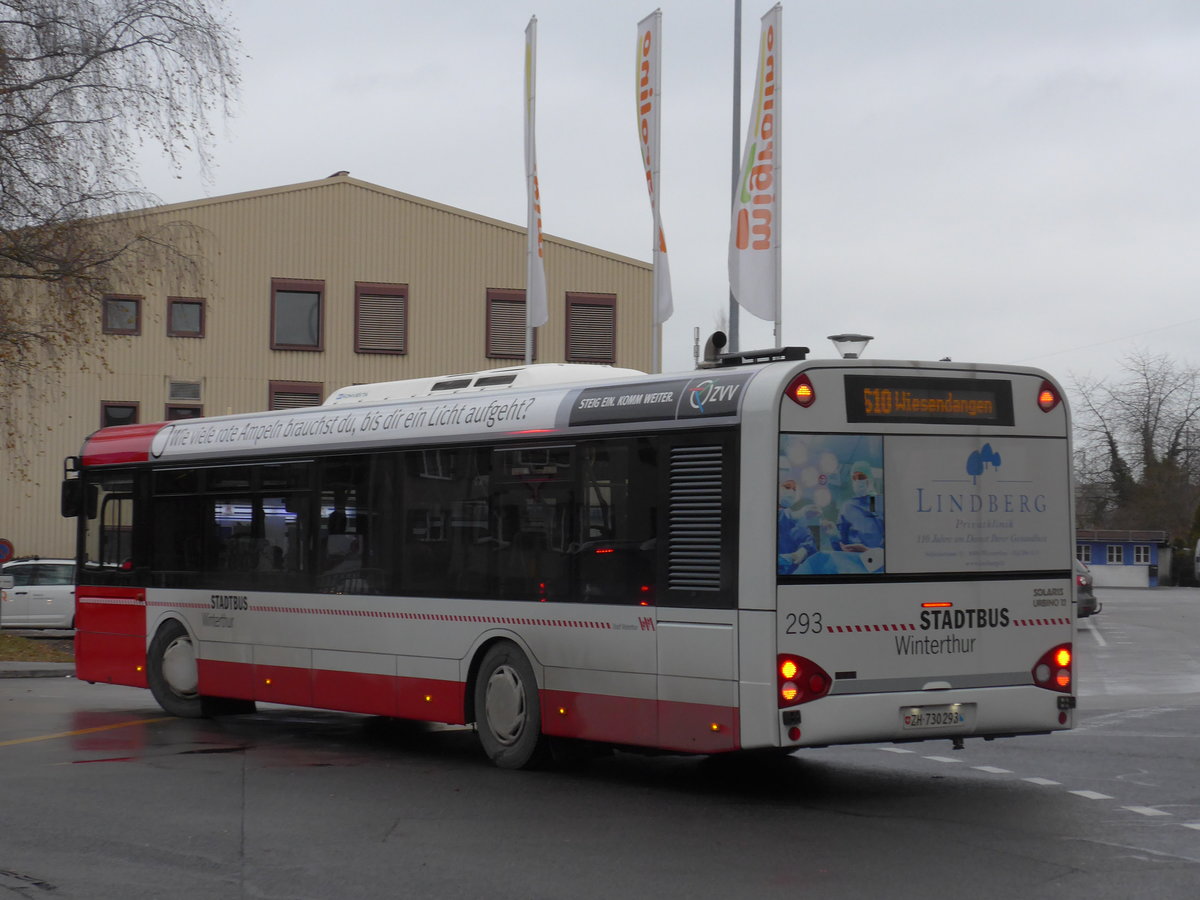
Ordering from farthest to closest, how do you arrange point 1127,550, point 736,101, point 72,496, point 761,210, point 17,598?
point 1127,550, point 17,598, point 736,101, point 761,210, point 72,496

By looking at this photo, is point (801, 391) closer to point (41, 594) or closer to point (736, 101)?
point (736, 101)

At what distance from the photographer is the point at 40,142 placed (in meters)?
24.1

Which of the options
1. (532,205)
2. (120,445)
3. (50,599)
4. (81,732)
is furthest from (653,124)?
(50,599)

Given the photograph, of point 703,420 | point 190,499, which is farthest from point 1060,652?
point 190,499

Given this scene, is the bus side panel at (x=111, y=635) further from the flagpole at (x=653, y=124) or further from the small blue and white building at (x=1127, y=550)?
the small blue and white building at (x=1127, y=550)

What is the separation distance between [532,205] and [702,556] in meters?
16.4

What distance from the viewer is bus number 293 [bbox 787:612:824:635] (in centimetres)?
1000

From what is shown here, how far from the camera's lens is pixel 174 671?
16.2 m

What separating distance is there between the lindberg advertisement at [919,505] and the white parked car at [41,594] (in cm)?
2698

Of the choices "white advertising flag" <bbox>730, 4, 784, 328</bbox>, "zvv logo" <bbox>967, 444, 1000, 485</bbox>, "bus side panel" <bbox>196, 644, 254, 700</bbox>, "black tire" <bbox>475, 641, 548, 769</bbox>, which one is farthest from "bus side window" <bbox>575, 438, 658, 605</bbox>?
"white advertising flag" <bbox>730, 4, 784, 328</bbox>

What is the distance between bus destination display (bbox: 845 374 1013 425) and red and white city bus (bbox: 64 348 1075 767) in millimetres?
17

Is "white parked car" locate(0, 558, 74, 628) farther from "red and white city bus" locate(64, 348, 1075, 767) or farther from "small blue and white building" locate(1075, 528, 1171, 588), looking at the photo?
"small blue and white building" locate(1075, 528, 1171, 588)

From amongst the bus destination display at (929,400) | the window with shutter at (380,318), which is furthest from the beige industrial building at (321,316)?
the bus destination display at (929,400)

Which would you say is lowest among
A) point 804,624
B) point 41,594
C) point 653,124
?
point 41,594
